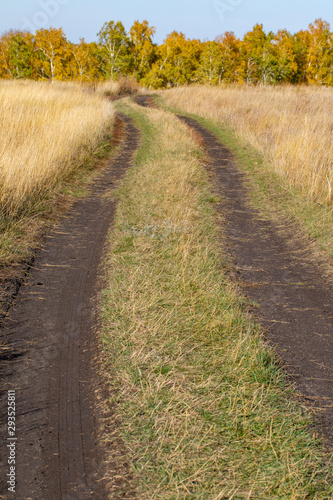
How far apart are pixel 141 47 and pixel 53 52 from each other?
9240 millimetres

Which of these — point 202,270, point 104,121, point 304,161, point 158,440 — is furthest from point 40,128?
point 158,440

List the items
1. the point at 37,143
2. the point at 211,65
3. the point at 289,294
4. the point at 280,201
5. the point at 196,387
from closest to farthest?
the point at 196,387
the point at 289,294
the point at 280,201
the point at 37,143
the point at 211,65

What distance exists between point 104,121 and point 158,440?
41.1ft

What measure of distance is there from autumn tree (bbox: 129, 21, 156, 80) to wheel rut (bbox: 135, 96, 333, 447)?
39.1 meters

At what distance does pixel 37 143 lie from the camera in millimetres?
8133

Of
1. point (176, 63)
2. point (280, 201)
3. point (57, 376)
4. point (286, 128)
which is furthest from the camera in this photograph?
point (176, 63)

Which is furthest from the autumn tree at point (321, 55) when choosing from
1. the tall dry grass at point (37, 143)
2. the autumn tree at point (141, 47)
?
the tall dry grass at point (37, 143)

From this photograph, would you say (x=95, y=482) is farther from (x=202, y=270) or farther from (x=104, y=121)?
(x=104, y=121)

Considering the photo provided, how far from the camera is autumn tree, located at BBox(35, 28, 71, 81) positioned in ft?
122

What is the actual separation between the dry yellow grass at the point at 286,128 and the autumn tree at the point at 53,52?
2043 centimetres

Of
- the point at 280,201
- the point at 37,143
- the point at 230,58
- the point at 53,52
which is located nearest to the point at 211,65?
the point at 230,58

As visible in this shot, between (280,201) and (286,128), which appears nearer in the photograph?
(280,201)

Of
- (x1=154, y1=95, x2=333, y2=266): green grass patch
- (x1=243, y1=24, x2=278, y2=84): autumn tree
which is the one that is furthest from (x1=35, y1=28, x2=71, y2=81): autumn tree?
(x1=154, y1=95, x2=333, y2=266): green grass patch

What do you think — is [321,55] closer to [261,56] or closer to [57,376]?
[261,56]
